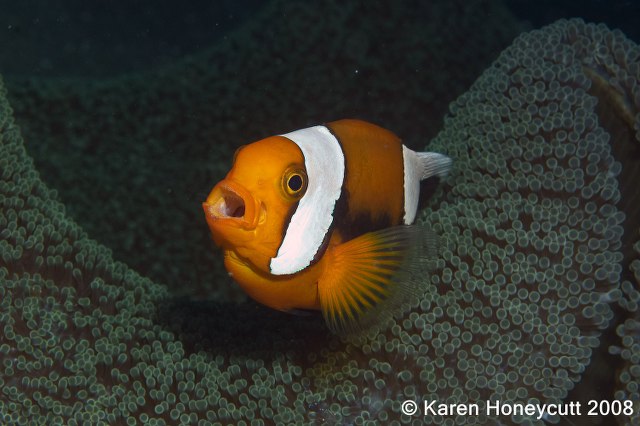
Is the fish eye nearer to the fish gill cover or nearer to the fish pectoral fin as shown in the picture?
the fish pectoral fin

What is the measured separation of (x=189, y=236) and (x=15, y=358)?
108 cm

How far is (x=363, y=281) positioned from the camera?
1.12 meters

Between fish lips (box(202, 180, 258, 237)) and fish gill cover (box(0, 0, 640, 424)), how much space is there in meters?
0.45

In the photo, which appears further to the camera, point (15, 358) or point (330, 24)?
point (330, 24)

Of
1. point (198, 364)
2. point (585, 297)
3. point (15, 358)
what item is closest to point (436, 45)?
point (585, 297)

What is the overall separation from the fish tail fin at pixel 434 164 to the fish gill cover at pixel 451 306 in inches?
1.2

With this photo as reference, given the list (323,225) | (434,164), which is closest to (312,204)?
(323,225)

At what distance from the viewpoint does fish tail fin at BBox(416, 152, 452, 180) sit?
4.64ft

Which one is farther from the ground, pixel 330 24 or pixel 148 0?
pixel 148 0

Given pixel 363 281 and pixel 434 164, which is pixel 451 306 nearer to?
pixel 363 281

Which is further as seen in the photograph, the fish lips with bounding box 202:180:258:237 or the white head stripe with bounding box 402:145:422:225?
the white head stripe with bounding box 402:145:422:225

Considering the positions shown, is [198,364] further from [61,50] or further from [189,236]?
[61,50]

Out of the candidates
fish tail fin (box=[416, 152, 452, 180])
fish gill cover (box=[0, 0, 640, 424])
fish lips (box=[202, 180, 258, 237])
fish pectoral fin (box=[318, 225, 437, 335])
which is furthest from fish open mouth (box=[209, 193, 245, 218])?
fish tail fin (box=[416, 152, 452, 180])

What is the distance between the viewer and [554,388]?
3.85 ft
